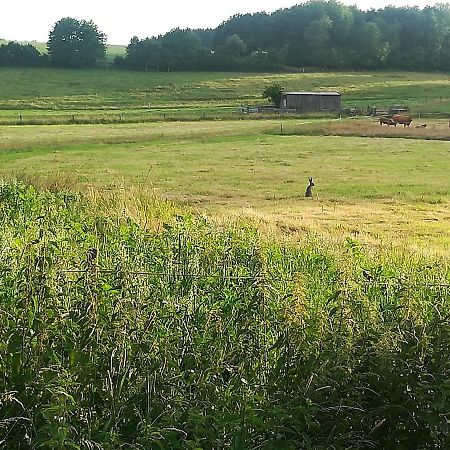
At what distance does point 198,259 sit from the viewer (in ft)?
26.6

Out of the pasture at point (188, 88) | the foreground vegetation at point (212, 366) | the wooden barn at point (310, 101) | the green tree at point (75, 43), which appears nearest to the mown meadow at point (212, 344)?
the foreground vegetation at point (212, 366)

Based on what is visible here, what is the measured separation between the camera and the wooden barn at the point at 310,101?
7662 centimetres

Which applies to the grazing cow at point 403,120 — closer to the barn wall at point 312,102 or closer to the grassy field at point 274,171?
the grassy field at point 274,171

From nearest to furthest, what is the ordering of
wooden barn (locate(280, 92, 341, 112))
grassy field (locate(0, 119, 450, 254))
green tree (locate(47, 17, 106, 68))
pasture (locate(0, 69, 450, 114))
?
grassy field (locate(0, 119, 450, 254)) < wooden barn (locate(280, 92, 341, 112)) < pasture (locate(0, 69, 450, 114)) < green tree (locate(47, 17, 106, 68))

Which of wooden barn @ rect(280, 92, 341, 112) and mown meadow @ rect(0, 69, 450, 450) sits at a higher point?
mown meadow @ rect(0, 69, 450, 450)

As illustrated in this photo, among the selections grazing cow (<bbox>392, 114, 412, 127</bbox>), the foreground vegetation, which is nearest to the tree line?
grazing cow (<bbox>392, 114, 412, 127</bbox>)

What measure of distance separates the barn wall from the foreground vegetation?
7190 cm

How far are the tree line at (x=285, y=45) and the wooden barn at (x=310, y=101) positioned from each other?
4421 cm

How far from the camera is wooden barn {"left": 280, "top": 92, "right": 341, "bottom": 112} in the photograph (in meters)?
76.6

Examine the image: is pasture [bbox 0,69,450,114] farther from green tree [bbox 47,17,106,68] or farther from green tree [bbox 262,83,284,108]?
green tree [bbox 47,17,106,68]

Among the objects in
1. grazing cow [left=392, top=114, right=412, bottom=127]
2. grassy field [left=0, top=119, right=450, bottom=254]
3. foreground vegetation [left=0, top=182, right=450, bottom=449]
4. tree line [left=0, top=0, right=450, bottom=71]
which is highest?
tree line [left=0, top=0, right=450, bottom=71]

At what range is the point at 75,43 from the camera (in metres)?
124

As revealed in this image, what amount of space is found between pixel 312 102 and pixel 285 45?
5498 centimetres

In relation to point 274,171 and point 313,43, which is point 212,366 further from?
point 313,43
